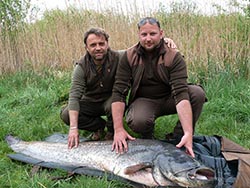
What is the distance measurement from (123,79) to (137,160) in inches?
37.3

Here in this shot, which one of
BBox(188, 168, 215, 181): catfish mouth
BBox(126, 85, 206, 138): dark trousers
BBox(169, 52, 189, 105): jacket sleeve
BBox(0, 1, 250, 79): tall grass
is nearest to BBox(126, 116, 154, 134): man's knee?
BBox(126, 85, 206, 138): dark trousers

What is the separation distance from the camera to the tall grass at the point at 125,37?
631 centimetres

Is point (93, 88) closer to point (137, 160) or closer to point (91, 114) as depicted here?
point (91, 114)

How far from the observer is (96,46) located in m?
4.01

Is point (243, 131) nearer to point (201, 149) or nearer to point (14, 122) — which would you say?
point (201, 149)

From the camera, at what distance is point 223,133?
181 inches

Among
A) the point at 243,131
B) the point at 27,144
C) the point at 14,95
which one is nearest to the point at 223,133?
the point at 243,131

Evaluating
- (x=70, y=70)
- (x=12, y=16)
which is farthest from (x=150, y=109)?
(x=12, y=16)

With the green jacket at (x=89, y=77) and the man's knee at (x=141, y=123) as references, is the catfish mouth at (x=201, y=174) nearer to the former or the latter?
the man's knee at (x=141, y=123)

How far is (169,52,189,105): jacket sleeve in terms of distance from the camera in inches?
146

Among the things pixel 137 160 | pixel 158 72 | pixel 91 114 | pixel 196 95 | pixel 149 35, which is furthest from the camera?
pixel 91 114

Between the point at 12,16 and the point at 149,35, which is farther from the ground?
the point at 12,16

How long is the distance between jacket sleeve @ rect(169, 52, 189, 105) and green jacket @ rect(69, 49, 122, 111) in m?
0.72

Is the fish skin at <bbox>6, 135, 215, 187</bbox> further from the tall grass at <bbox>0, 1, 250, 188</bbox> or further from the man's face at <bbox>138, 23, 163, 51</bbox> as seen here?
the man's face at <bbox>138, 23, 163, 51</bbox>
